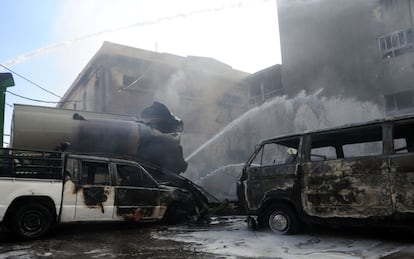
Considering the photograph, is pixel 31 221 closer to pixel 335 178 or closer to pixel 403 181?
pixel 335 178

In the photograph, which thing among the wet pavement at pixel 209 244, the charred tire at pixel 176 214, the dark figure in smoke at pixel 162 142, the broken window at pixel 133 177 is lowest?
the wet pavement at pixel 209 244

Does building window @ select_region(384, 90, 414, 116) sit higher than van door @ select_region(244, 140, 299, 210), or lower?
higher

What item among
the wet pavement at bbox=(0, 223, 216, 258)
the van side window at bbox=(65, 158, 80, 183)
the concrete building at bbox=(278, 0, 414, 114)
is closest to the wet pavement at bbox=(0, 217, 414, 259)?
the wet pavement at bbox=(0, 223, 216, 258)

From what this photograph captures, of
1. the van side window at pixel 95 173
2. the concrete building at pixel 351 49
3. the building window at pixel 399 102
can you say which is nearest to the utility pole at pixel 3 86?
the van side window at pixel 95 173

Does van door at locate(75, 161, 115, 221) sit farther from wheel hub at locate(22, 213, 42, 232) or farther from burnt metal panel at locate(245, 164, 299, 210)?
burnt metal panel at locate(245, 164, 299, 210)

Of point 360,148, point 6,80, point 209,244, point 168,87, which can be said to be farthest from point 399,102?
point 6,80

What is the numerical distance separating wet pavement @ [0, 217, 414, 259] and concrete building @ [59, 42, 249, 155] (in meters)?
11.3

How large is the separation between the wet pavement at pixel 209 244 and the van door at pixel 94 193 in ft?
1.28

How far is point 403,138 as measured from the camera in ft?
18.8

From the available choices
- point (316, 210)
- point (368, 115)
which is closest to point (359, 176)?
point (316, 210)

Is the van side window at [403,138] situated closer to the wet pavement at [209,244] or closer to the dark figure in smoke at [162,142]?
the wet pavement at [209,244]

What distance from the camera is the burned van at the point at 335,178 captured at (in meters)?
5.19

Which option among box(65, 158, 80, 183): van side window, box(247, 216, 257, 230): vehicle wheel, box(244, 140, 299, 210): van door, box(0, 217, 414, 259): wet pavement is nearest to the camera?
box(0, 217, 414, 259): wet pavement

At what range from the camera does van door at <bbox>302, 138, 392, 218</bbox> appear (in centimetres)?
529
